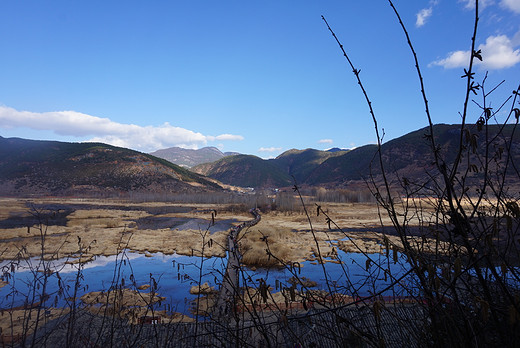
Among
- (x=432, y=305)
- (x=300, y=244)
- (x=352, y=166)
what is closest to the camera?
(x=432, y=305)

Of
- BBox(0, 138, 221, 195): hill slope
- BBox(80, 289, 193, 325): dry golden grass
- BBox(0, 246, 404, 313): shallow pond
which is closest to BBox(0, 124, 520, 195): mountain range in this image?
BBox(0, 138, 221, 195): hill slope

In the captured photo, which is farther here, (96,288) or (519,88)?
(96,288)

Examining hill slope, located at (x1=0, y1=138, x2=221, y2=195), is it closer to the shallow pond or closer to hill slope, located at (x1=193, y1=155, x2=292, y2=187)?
hill slope, located at (x1=193, y1=155, x2=292, y2=187)

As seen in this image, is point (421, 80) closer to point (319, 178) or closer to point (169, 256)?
point (169, 256)

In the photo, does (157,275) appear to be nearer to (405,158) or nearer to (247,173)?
(405,158)

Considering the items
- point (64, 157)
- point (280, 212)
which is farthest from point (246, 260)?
point (64, 157)

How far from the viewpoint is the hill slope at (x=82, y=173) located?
223 feet

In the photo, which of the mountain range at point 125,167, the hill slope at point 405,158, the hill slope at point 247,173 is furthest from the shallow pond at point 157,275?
the hill slope at point 247,173

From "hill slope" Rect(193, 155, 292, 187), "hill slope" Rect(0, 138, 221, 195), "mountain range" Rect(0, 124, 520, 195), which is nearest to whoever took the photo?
"mountain range" Rect(0, 124, 520, 195)

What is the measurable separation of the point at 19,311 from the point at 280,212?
111 feet

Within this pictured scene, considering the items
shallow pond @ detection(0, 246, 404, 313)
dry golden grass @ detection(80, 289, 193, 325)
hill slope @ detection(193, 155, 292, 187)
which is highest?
hill slope @ detection(193, 155, 292, 187)

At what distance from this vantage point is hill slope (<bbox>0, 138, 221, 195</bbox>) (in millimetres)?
67938

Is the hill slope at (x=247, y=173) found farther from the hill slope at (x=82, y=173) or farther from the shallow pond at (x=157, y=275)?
the shallow pond at (x=157, y=275)

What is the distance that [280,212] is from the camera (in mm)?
41375
